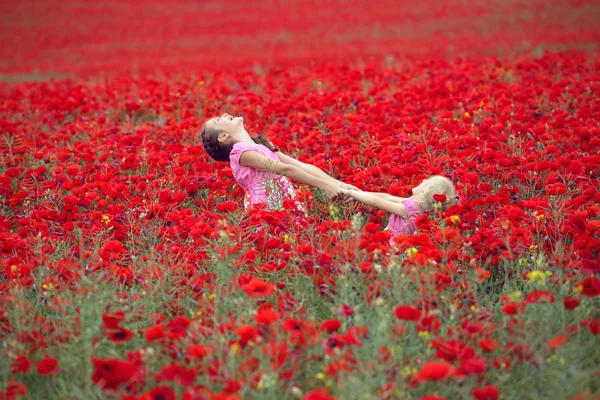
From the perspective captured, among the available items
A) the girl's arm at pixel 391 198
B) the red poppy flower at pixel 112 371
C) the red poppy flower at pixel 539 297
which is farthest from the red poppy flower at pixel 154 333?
the girl's arm at pixel 391 198

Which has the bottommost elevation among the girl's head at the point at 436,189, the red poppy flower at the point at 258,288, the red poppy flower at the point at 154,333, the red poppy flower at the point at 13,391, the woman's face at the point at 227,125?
the red poppy flower at the point at 13,391

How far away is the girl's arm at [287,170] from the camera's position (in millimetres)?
3781

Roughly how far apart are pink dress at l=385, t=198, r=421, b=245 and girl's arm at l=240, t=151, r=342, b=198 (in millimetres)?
338

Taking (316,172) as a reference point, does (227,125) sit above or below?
above

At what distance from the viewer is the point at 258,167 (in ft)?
13.1

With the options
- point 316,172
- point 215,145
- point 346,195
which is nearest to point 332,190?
point 346,195

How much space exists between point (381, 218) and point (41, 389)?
6.32ft

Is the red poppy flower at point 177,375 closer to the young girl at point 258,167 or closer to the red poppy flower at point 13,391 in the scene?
the red poppy flower at point 13,391

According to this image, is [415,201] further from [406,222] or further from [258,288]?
[258,288]

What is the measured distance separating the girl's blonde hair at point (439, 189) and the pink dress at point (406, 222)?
0.08m

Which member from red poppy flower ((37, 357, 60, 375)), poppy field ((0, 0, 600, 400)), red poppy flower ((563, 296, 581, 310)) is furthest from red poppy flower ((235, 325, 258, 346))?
red poppy flower ((563, 296, 581, 310))

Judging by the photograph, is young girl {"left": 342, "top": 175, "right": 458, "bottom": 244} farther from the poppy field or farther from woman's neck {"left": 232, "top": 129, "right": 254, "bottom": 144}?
woman's neck {"left": 232, "top": 129, "right": 254, "bottom": 144}

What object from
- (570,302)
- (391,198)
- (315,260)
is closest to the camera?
(570,302)

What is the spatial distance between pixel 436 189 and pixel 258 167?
1.09 m
